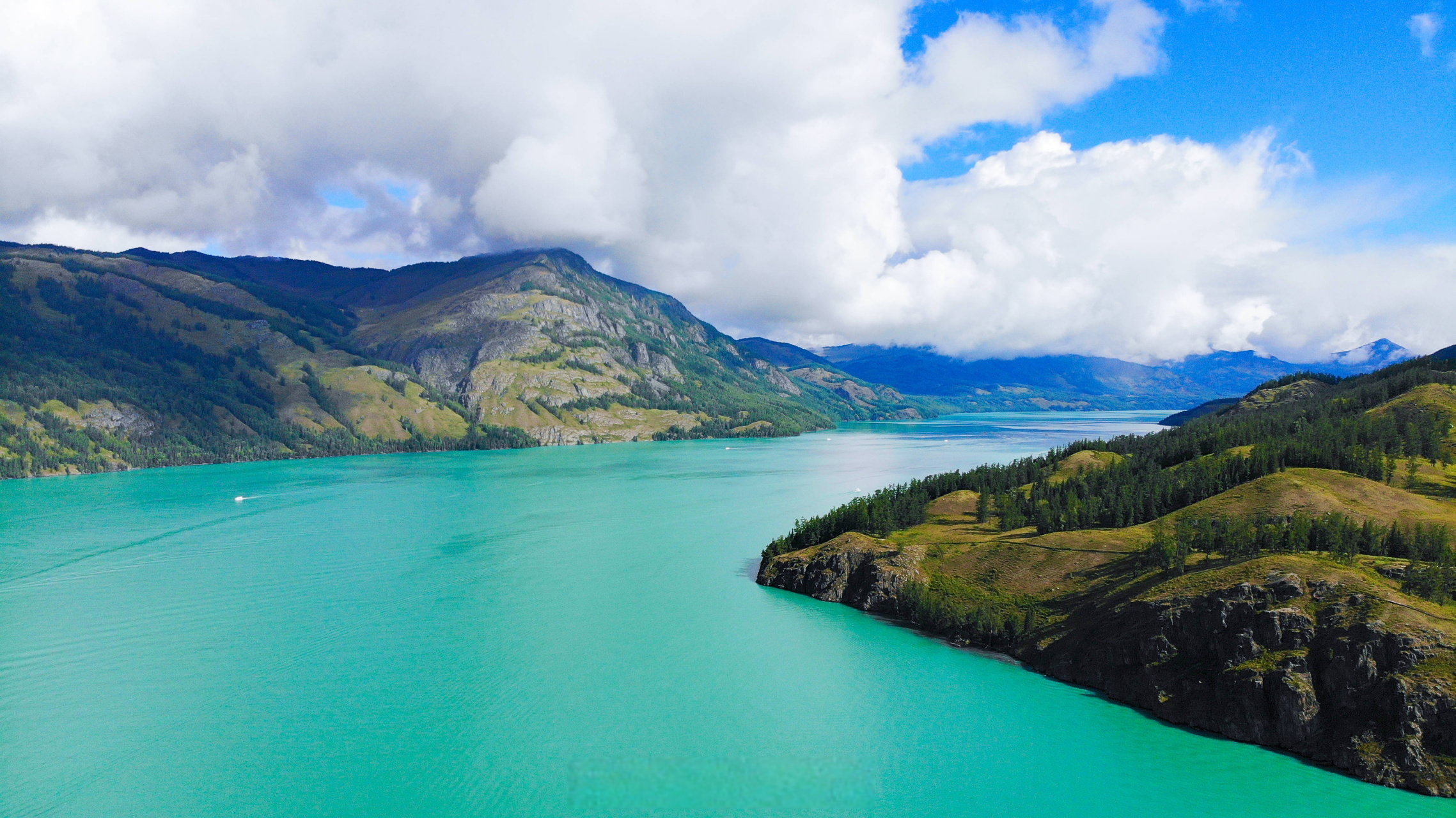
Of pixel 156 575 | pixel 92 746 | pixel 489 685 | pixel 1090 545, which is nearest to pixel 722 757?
pixel 489 685

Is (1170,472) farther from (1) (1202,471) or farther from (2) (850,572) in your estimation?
(2) (850,572)

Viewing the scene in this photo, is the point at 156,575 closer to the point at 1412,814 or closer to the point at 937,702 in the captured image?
the point at 937,702

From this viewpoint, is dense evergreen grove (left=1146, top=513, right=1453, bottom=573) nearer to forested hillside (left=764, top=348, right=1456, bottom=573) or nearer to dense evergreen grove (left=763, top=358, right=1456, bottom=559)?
forested hillside (left=764, top=348, right=1456, bottom=573)

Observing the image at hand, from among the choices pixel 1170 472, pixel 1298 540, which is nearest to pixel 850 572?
pixel 1298 540

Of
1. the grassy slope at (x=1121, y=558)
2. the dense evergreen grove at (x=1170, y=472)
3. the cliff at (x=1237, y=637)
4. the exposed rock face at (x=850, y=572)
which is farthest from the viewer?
the dense evergreen grove at (x=1170, y=472)

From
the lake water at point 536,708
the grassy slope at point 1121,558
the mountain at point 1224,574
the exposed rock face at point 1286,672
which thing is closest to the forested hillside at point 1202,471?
the mountain at point 1224,574

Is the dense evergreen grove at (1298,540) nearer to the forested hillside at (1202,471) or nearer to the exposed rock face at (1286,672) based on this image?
the forested hillside at (1202,471)
